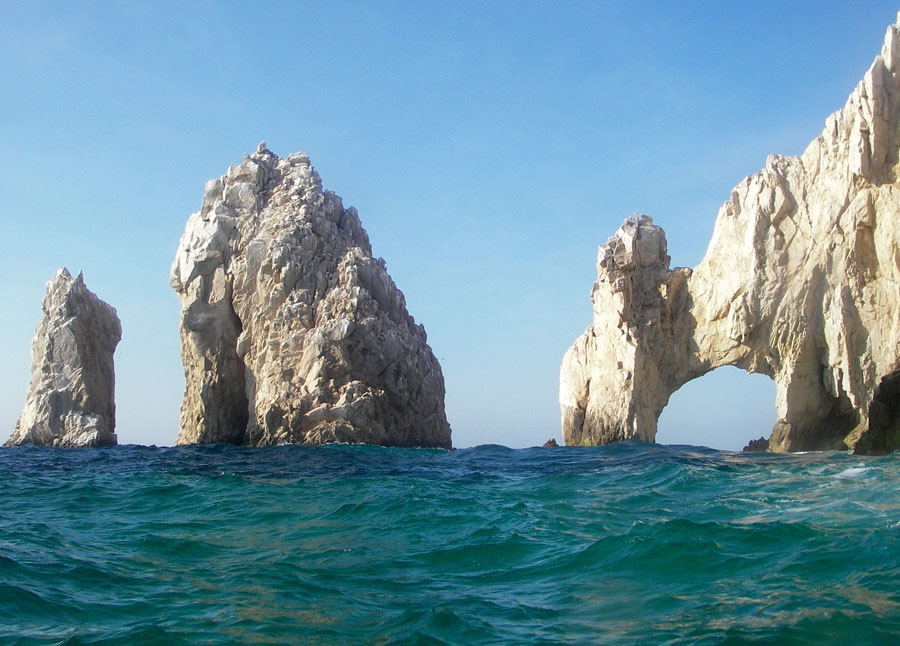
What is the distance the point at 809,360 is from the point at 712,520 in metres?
15.6

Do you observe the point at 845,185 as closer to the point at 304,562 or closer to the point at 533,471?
the point at 533,471

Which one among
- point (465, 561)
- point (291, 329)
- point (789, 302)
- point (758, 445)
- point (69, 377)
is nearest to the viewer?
point (465, 561)

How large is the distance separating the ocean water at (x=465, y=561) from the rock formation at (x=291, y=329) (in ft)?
62.4

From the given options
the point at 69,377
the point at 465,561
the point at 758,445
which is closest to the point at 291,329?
the point at 69,377

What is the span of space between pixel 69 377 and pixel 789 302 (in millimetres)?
35515

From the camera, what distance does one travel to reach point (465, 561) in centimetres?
958

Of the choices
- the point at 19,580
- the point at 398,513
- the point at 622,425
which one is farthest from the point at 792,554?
the point at 622,425

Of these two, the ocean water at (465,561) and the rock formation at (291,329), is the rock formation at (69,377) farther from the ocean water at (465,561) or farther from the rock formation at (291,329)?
the ocean water at (465,561)

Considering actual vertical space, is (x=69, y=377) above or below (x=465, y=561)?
above

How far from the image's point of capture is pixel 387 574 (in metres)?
8.98

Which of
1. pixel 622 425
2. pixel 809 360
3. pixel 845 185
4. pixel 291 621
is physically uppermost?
pixel 845 185

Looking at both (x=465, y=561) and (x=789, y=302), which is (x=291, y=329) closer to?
(x=789, y=302)

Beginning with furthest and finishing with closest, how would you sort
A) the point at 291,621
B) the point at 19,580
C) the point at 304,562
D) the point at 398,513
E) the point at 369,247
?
the point at 369,247 < the point at 398,513 < the point at 304,562 < the point at 19,580 < the point at 291,621

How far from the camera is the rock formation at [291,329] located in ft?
118
